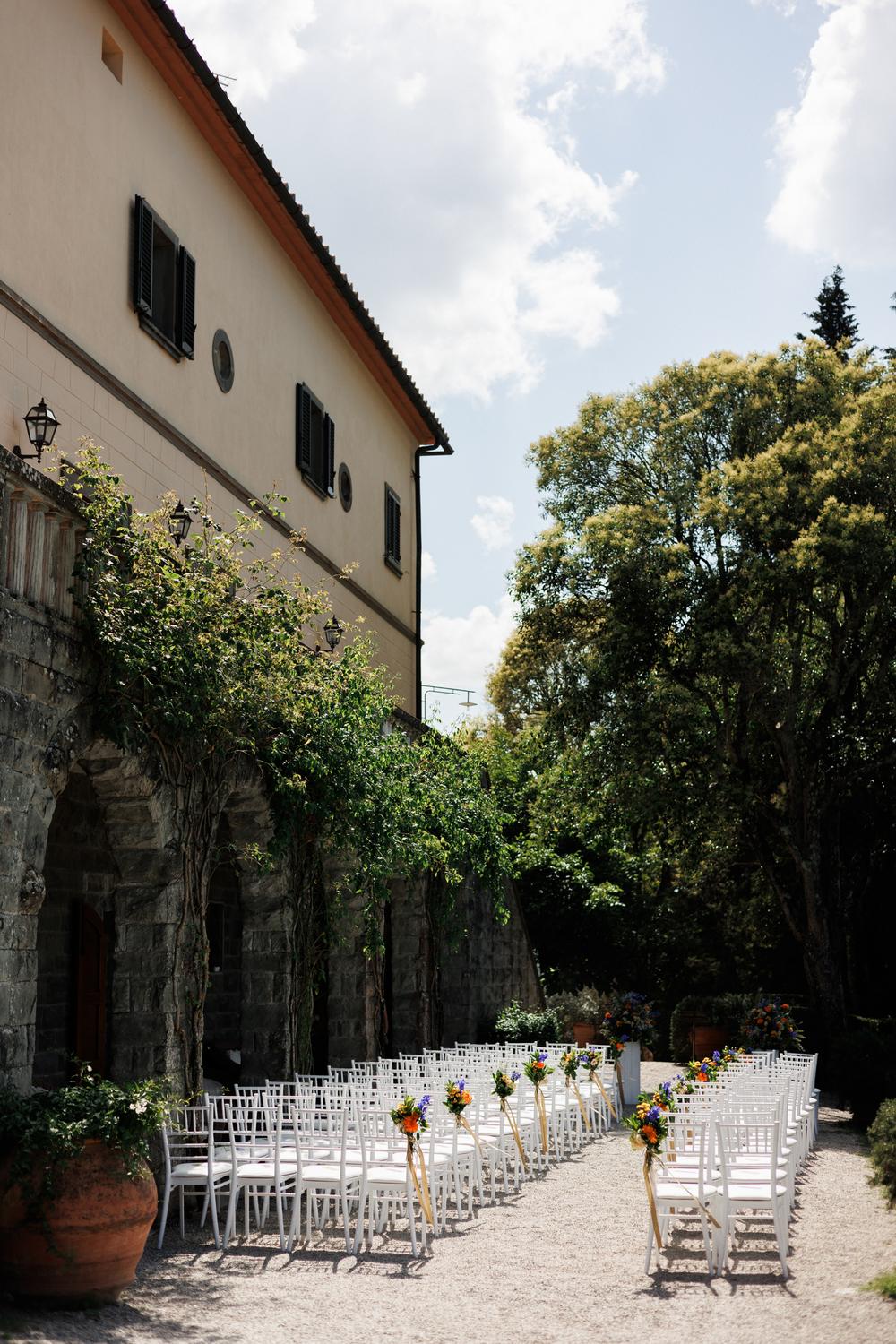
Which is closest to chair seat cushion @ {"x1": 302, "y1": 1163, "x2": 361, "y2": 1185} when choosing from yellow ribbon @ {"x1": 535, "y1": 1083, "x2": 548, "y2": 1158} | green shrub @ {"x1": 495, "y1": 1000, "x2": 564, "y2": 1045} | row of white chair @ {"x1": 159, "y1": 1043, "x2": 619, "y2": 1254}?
row of white chair @ {"x1": 159, "y1": 1043, "x2": 619, "y2": 1254}

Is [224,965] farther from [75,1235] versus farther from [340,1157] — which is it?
[75,1235]

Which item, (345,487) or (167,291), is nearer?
(167,291)

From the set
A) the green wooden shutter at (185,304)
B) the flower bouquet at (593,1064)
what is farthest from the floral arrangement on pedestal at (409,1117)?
the green wooden shutter at (185,304)

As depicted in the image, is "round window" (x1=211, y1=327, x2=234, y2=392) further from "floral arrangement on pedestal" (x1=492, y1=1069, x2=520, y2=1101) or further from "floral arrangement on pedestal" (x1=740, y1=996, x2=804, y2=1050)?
"floral arrangement on pedestal" (x1=740, y1=996, x2=804, y2=1050)

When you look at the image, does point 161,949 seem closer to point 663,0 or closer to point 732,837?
point 663,0

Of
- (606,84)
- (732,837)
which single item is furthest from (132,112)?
(732,837)

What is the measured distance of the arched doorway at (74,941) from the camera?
447 inches

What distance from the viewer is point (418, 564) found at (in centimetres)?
2153

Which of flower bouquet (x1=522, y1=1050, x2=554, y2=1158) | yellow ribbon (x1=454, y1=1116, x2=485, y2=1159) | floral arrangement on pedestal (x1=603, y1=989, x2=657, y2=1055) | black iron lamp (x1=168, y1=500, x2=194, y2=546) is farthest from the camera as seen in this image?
floral arrangement on pedestal (x1=603, y1=989, x2=657, y2=1055)

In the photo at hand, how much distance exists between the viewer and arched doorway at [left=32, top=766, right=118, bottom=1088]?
11352mm

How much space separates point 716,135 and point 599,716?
10.5 m

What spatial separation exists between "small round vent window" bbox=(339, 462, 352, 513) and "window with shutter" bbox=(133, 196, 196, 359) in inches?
197

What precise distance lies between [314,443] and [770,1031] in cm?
914

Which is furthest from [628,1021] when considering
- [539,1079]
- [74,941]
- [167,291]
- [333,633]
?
[167,291]
